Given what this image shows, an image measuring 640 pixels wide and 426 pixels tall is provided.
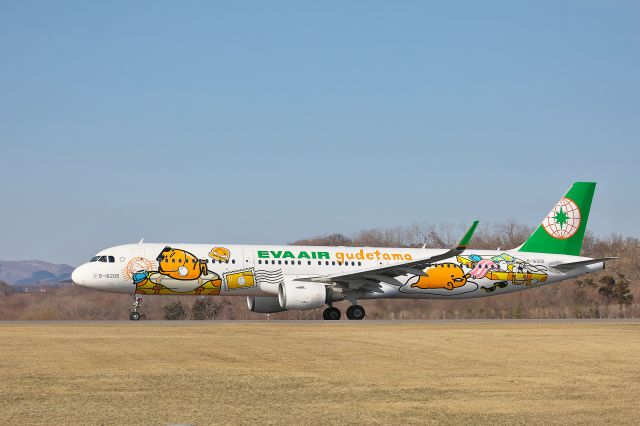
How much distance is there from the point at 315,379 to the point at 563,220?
3399 centimetres

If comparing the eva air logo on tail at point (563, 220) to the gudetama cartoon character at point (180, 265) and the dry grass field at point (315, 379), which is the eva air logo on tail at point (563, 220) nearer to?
the gudetama cartoon character at point (180, 265)

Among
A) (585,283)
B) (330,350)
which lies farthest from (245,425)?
(585,283)

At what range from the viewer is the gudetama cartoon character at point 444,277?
43.0 metres

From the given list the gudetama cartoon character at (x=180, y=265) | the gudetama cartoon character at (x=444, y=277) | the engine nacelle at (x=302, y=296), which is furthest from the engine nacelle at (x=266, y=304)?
the gudetama cartoon character at (x=444, y=277)

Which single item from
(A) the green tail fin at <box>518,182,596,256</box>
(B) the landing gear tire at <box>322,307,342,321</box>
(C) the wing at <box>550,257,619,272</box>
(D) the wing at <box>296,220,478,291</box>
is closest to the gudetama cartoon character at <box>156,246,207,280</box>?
(D) the wing at <box>296,220,478,291</box>

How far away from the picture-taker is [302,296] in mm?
38938

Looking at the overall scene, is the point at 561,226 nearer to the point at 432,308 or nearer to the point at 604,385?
the point at 432,308

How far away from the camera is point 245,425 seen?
12.2 metres

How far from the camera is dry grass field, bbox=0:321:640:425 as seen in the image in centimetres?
1313

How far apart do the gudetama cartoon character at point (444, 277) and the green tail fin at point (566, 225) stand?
199 inches

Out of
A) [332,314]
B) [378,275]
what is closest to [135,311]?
[332,314]

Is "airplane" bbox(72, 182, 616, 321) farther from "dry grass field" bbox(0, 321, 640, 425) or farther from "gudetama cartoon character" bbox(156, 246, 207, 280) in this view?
"dry grass field" bbox(0, 321, 640, 425)

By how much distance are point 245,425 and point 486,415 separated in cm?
336

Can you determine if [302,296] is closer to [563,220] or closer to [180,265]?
[180,265]
